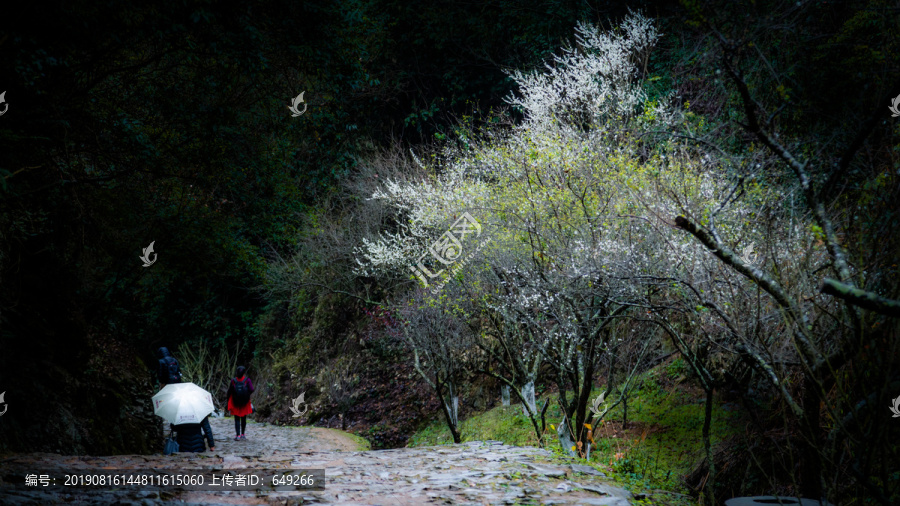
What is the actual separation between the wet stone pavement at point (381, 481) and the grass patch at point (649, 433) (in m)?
1.11

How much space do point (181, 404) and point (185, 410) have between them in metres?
0.11

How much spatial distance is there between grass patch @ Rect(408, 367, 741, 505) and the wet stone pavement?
1110 mm

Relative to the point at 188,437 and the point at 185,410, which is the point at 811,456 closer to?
the point at 185,410

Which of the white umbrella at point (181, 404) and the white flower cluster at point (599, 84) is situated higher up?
the white flower cluster at point (599, 84)

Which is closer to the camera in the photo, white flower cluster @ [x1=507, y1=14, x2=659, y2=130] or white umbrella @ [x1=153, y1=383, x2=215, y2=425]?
white umbrella @ [x1=153, y1=383, x2=215, y2=425]

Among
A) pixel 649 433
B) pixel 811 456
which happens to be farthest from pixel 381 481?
pixel 649 433

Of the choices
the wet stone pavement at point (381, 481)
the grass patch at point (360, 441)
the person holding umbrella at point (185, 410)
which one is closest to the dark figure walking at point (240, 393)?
the person holding umbrella at point (185, 410)

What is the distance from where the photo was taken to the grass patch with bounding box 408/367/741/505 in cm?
788

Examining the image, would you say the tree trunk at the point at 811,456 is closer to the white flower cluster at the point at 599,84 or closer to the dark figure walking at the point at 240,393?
the dark figure walking at the point at 240,393

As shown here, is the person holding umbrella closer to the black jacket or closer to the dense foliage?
the black jacket

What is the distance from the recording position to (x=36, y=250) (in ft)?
27.3

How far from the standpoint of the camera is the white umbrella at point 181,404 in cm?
817

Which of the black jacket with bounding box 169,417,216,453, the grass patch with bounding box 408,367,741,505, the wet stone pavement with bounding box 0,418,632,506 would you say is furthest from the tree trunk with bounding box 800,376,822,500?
the black jacket with bounding box 169,417,216,453

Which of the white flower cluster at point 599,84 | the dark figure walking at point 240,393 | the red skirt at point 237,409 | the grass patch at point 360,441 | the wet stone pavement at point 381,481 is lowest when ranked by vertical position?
the grass patch at point 360,441
